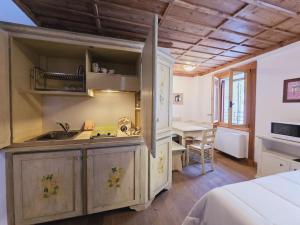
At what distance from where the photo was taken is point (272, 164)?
254cm

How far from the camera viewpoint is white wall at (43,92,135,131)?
222cm

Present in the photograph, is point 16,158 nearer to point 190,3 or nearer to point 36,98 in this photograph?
point 36,98

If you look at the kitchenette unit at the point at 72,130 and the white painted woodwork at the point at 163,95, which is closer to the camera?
the kitchenette unit at the point at 72,130

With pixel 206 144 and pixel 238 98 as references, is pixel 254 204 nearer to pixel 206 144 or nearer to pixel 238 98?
pixel 206 144

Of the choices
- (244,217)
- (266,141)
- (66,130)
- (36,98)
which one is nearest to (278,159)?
(266,141)

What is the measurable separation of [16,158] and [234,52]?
3947 mm

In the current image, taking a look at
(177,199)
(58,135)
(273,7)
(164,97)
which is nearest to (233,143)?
(177,199)

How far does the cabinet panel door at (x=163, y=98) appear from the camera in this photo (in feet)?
6.59

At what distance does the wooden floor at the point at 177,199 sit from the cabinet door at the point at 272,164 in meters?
0.34

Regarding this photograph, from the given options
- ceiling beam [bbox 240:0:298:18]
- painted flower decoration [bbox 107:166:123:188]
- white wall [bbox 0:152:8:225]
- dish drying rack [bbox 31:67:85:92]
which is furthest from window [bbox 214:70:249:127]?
white wall [bbox 0:152:8:225]

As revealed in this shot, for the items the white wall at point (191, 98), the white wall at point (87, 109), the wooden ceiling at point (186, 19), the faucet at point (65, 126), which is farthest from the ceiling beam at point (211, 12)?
the white wall at point (191, 98)

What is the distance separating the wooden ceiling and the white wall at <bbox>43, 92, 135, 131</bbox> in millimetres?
1022

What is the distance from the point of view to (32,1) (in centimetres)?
174

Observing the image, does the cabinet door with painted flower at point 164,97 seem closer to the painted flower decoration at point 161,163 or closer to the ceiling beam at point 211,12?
the painted flower decoration at point 161,163
